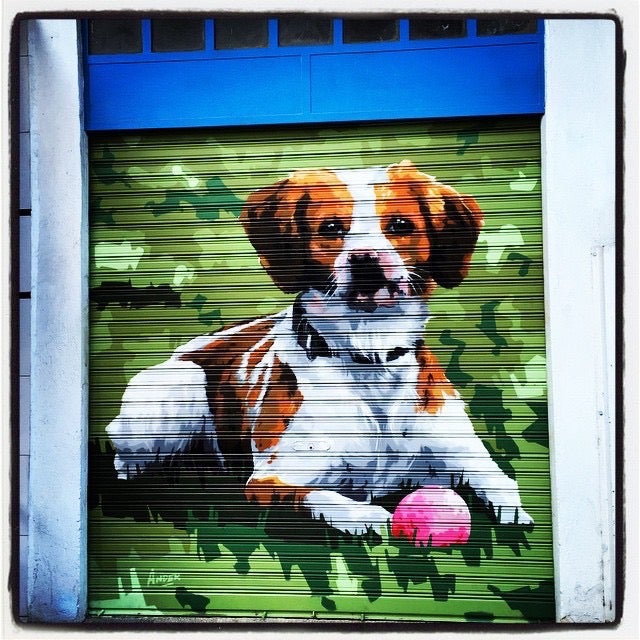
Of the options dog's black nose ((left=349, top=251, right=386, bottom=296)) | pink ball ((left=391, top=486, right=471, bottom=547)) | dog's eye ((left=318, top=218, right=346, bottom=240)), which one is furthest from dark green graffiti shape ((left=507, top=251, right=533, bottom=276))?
pink ball ((left=391, top=486, right=471, bottom=547))

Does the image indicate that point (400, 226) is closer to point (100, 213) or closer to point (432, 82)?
point (432, 82)

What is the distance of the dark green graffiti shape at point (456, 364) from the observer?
180 inches

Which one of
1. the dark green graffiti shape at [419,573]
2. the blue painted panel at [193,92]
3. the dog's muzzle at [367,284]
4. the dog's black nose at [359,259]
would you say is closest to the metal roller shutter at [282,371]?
the dark green graffiti shape at [419,573]

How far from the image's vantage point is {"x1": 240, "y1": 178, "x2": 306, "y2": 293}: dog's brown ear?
468 centimetres

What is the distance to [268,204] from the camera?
4.70 meters

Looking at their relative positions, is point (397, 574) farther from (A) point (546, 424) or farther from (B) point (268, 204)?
(B) point (268, 204)

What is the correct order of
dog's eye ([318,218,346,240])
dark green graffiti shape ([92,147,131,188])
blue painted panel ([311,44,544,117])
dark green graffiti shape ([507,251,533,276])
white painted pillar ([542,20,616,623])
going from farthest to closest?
dark green graffiti shape ([92,147,131,188]) < dog's eye ([318,218,346,240]) < dark green graffiti shape ([507,251,533,276]) < blue painted panel ([311,44,544,117]) < white painted pillar ([542,20,616,623])

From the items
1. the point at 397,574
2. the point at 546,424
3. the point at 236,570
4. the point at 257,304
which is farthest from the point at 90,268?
the point at 546,424

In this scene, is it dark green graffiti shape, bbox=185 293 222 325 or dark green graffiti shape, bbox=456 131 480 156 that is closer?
dark green graffiti shape, bbox=456 131 480 156

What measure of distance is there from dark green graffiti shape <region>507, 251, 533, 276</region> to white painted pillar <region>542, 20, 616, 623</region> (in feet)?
0.59

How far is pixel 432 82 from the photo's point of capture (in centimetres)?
449

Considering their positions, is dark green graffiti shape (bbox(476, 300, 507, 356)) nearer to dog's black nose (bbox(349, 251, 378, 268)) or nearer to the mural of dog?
the mural of dog

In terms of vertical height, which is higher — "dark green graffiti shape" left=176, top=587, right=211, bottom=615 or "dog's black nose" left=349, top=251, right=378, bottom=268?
"dog's black nose" left=349, top=251, right=378, bottom=268

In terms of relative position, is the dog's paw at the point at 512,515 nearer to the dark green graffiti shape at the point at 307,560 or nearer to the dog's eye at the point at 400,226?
the dark green graffiti shape at the point at 307,560
